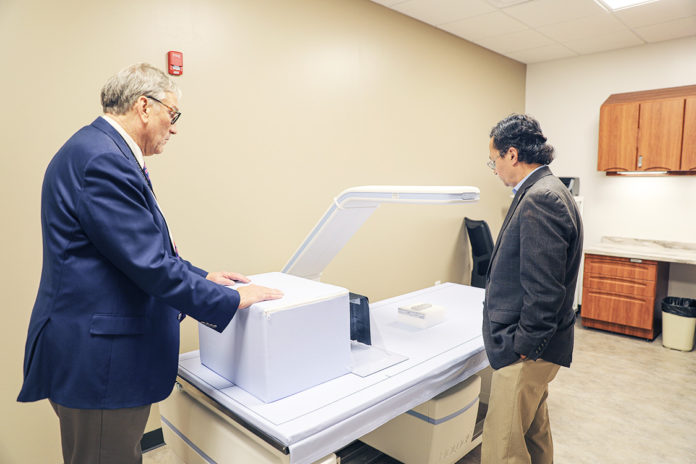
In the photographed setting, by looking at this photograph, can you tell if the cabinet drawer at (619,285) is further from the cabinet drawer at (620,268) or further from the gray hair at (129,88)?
the gray hair at (129,88)

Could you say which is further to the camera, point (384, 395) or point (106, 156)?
point (384, 395)

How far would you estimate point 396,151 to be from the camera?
3844mm

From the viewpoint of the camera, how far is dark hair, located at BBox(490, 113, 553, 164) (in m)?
1.75

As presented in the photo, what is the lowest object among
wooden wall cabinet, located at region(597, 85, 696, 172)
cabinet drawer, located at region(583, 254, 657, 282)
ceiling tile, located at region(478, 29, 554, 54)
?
cabinet drawer, located at region(583, 254, 657, 282)

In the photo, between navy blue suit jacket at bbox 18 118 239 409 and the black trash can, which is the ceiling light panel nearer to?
the black trash can

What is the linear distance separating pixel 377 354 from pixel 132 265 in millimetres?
995

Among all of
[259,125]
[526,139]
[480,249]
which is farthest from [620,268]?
[259,125]

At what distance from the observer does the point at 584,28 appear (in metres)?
4.05

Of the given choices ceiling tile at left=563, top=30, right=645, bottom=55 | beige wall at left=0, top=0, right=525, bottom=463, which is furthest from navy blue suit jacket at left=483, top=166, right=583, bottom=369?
ceiling tile at left=563, top=30, right=645, bottom=55

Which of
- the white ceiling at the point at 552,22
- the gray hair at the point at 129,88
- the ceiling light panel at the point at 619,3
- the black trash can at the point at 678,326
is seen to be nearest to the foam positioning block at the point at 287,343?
the gray hair at the point at 129,88

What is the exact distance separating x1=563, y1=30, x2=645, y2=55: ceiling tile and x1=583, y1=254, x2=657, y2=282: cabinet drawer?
213 centimetres

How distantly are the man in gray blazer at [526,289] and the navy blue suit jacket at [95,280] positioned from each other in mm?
1131

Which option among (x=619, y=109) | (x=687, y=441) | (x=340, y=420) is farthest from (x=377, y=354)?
(x=619, y=109)

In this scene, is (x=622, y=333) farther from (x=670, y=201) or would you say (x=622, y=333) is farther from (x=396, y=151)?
(x=396, y=151)
